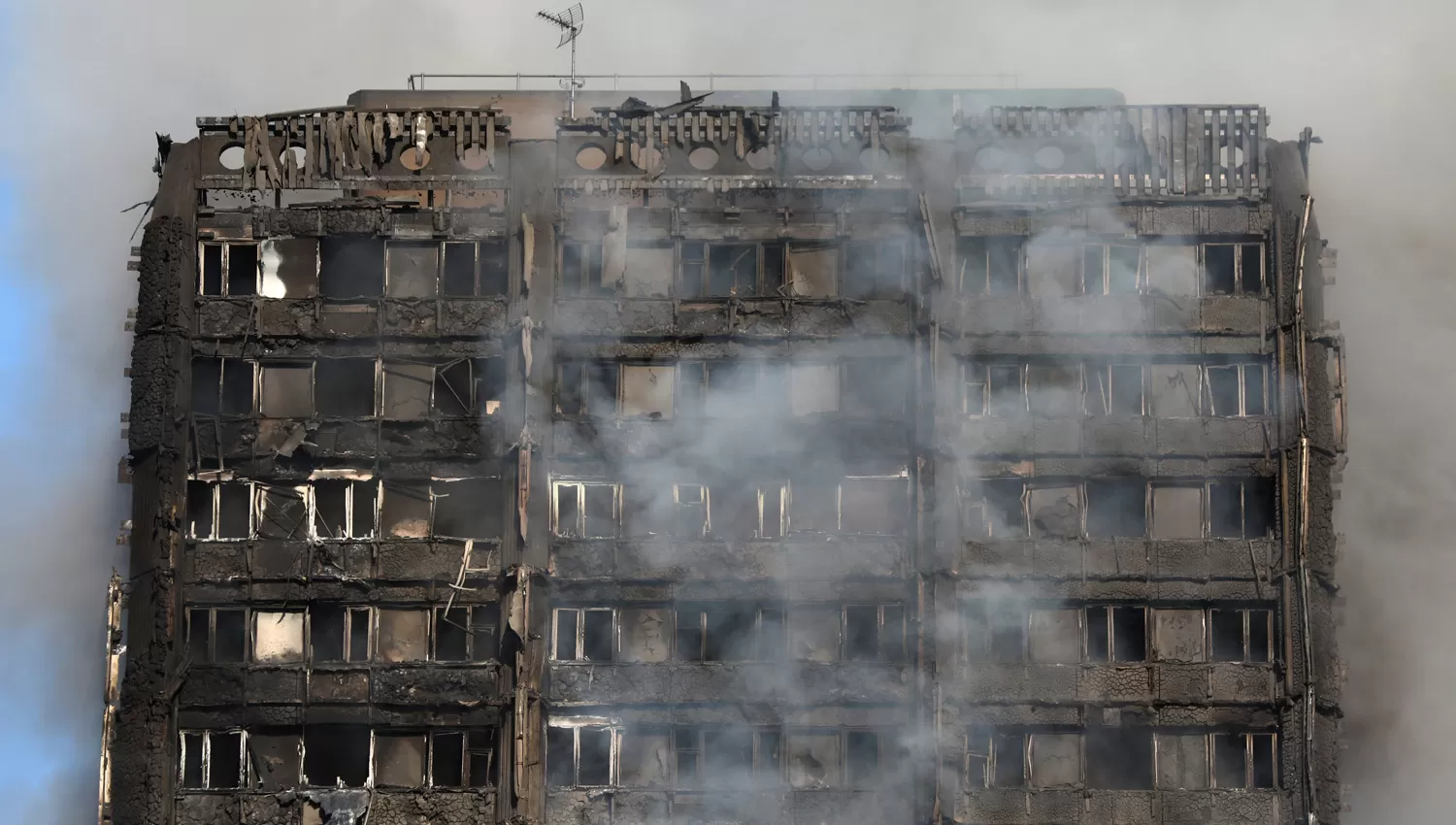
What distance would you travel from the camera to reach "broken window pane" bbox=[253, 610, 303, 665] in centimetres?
2653

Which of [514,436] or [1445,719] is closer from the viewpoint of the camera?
[514,436]

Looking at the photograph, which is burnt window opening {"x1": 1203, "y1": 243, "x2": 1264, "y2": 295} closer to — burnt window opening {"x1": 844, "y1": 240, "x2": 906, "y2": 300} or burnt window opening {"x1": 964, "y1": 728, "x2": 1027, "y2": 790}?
burnt window opening {"x1": 844, "y1": 240, "x2": 906, "y2": 300}

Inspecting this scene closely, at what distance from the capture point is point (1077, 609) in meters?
26.5

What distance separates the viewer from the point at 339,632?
26562mm

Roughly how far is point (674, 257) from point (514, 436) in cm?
416

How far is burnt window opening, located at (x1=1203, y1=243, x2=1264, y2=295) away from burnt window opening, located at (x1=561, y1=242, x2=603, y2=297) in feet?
34.6

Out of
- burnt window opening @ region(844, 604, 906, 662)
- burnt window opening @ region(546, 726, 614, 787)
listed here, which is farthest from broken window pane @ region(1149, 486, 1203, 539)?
burnt window opening @ region(546, 726, 614, 787)

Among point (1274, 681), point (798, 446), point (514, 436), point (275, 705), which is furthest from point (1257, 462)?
point (275, 705)

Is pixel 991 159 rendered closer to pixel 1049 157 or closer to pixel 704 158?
pixel 1049 157

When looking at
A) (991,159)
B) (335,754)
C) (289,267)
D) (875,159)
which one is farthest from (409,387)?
(991,159)

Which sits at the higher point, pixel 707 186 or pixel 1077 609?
pixel 707 186

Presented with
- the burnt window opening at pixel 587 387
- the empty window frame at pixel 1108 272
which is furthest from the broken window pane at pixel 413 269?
the empty window frame at pixel 1108 272

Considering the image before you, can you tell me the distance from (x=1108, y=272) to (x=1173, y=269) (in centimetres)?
114

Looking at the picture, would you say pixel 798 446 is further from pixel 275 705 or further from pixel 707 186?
pixel 275 705
